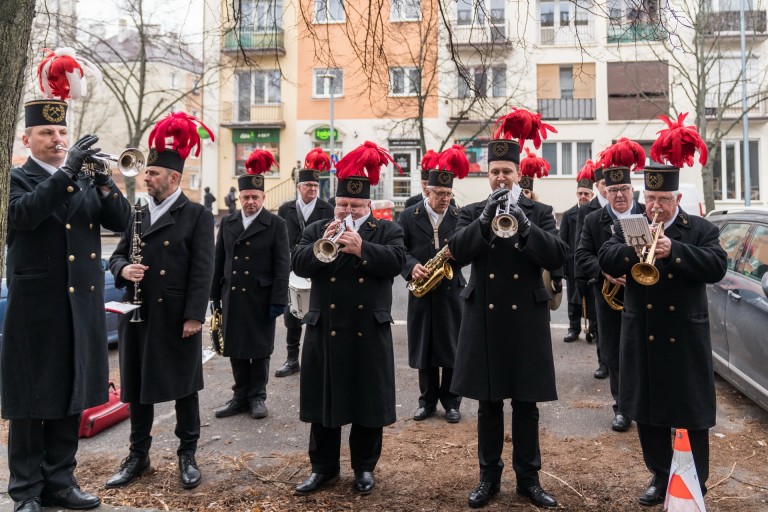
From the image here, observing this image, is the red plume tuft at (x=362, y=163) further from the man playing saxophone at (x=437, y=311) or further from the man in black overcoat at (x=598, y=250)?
the man in black overcoat at (x=598, y=250)

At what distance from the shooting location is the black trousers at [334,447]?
4801mm

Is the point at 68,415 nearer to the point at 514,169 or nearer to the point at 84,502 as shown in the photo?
the point at 84,502

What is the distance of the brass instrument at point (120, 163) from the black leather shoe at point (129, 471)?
2.06 metres

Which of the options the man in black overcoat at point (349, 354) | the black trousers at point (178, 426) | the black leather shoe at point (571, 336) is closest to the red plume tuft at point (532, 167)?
the black leather shoe at point (571, 336)

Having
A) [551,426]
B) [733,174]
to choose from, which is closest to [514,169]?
[551,426]

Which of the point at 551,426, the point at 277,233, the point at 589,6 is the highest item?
the point at 589,6

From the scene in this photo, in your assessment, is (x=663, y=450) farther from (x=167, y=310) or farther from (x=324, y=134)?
(x=324, y=134)

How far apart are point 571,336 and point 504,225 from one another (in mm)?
5914

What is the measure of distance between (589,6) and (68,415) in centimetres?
447

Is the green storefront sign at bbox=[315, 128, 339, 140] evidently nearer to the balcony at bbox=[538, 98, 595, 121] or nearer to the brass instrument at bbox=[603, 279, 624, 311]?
the balcony at bbox=[538, 98, 595, 121]

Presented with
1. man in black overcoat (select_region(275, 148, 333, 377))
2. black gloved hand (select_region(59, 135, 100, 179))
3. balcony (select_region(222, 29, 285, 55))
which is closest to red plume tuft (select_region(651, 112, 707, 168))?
balcony (select_region(222, 29, 285, 55))

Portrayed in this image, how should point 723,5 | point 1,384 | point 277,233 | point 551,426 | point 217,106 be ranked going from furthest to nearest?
point 217,106, point 723,5, point 277,233, point 551,426, point 1,384

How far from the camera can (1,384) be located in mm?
4398

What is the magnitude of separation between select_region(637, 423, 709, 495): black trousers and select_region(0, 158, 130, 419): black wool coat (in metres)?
3.71
